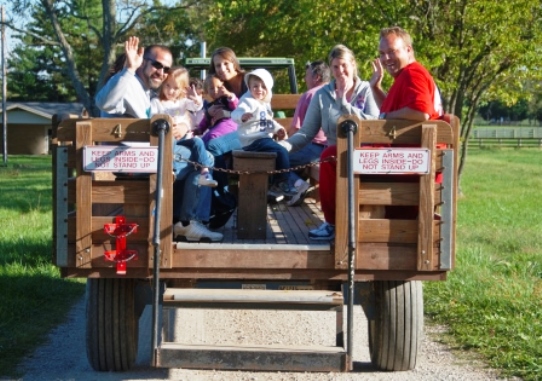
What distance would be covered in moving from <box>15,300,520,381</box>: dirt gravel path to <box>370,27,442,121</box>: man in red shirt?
1720 millimetres

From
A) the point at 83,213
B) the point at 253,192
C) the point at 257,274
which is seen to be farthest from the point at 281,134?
the point at 83,213

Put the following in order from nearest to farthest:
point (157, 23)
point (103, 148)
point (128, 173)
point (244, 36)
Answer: point (103, 148), point (128, 173), point (244, 36), point (157, 23)

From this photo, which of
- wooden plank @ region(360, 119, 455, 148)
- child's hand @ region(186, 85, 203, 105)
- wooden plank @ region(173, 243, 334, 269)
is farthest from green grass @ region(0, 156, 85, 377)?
wooden plank @ region(360, 119, 455, 148)

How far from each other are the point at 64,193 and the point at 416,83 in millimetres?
2299

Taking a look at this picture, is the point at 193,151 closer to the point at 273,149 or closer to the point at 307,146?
the point at 273,149

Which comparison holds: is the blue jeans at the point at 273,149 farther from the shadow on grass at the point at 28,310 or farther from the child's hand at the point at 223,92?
the shadow on grass at the point at 28,310

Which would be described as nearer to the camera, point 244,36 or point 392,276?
point 392,276

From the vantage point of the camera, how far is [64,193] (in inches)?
229

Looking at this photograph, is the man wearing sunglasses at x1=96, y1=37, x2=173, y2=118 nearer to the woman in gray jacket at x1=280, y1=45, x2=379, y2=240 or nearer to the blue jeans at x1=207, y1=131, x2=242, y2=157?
the blue jeans at x1=207, y1=131, x2=242, y2=157

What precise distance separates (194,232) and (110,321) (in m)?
0.77

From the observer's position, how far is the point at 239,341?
25.6ft

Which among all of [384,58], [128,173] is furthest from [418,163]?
[128,173]

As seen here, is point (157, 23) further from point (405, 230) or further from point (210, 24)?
point (405, 230)

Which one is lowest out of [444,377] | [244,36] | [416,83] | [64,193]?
[444,377]
